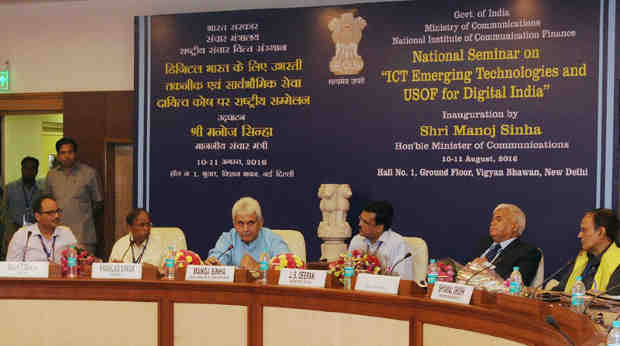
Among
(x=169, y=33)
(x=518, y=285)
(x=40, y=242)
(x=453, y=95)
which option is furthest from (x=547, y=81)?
(x=40, y=242)

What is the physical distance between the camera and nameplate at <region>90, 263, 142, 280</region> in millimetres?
3555

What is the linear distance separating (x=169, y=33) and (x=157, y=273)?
288 centimetres

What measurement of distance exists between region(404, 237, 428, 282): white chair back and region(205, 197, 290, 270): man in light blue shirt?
752mm

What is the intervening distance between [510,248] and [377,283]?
1165 mm

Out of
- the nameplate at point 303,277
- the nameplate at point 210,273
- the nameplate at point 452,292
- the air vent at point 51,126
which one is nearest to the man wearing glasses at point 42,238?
the nameplate at point 210,273

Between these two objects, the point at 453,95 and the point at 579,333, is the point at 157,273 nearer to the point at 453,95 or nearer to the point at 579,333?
the point at 579,333

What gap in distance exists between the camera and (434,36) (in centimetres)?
530

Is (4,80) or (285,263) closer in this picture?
(285,263)

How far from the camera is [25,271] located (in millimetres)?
3594

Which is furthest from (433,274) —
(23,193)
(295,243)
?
(23,193)

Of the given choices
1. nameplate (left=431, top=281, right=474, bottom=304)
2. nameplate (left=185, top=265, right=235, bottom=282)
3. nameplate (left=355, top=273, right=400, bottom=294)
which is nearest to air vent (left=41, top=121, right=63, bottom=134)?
nameplate (left=185, top=265, right=235, bottom=282)

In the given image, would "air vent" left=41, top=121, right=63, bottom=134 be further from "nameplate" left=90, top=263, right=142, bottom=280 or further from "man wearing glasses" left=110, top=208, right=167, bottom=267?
"nameplate" left=90, top=263, right=142, bottom=280

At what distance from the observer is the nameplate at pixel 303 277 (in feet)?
11.0

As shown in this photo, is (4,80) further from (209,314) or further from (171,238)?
(209,314)
